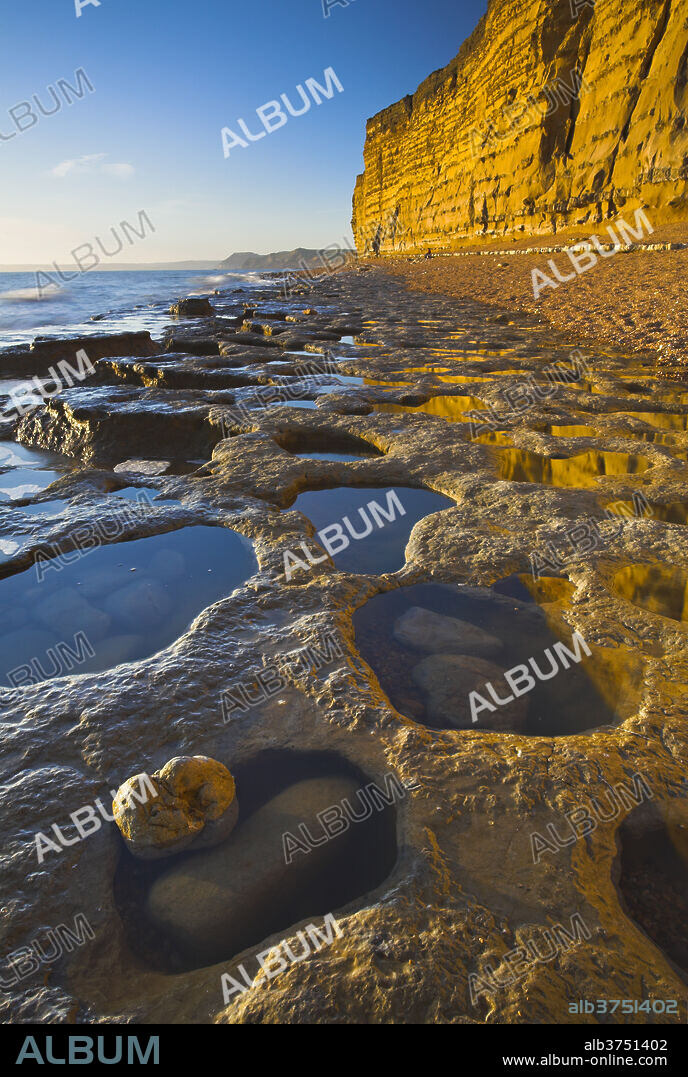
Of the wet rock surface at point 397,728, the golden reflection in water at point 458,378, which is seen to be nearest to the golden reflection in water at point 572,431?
the wet rock surface at point 397,728

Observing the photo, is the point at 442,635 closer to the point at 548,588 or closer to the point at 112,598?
the point at 548,588

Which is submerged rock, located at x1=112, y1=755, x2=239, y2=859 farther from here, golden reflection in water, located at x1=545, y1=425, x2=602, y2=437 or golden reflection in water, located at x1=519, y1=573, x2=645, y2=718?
golden reflection in water, located at x1=545, y1=425, x2=602, y2=437

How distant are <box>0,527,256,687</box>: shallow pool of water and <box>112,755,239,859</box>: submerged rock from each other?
2.22ft

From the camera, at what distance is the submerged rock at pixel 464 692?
1.72 m

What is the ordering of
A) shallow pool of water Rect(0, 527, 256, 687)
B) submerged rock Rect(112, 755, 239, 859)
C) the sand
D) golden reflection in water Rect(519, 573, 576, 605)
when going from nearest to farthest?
submerged rock Rect(112, 755, 239, 859) < shallow pool of water Rect(0, 527, 256, 687) < golden reflection in water Rect(519, 573, 576, 605) < the sand

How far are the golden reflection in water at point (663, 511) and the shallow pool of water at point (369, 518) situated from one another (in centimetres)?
89

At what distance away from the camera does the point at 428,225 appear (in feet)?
118

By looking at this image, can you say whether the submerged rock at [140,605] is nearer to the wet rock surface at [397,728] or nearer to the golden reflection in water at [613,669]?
the wet rock surface at [397,728]

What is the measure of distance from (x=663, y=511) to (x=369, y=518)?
1602 millimetres

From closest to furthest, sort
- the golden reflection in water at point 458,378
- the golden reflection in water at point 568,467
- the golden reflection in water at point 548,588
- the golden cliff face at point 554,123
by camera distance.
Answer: the golden reflection in water at point 548,588
the golden reflection in water at point 568,467
the golden reflection in water at point 458,378
the golden cliff face at point 554,123

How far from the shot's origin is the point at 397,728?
64.2 inches

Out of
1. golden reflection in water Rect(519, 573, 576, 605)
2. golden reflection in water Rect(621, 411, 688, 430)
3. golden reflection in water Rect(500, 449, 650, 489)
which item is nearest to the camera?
golden reflection in water Rect(519, 573, 576, 605)

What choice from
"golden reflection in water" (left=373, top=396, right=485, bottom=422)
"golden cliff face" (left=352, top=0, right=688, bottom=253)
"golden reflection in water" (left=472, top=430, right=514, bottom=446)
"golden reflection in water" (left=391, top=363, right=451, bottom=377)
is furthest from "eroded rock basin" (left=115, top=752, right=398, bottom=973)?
"golden cliff face" (left=352, top=0, right=688, bottom=253)

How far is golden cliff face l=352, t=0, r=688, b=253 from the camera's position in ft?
48.2
